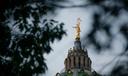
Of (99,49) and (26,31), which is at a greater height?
(26,31)

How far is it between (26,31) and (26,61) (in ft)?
1.86

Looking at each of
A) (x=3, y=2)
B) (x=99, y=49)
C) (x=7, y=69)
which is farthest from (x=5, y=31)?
(x=99, y=49)

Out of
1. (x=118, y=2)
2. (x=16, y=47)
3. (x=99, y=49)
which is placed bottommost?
(x=99, y=49)

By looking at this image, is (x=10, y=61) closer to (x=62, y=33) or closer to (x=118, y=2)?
(x=62, y=33)

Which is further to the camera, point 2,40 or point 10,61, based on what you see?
point 10,61

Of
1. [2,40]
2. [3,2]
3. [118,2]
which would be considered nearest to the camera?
[118,2]

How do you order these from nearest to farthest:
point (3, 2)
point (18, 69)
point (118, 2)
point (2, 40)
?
point (118, 2), point (3, 2), point (2, 40), point (18, 69)

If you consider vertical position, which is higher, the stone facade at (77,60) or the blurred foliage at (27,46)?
the stone facade at (77,60)

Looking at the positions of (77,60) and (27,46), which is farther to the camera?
(77,60)

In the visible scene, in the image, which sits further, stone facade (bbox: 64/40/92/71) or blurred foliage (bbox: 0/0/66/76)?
stone facade (bbox: 64/40/92/71)

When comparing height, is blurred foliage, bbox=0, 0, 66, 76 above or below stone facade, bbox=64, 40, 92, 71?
below

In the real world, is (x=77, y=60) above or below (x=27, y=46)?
above

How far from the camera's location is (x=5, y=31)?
9.11m

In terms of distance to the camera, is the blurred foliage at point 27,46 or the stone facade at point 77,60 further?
the stone facade at point 77,60
